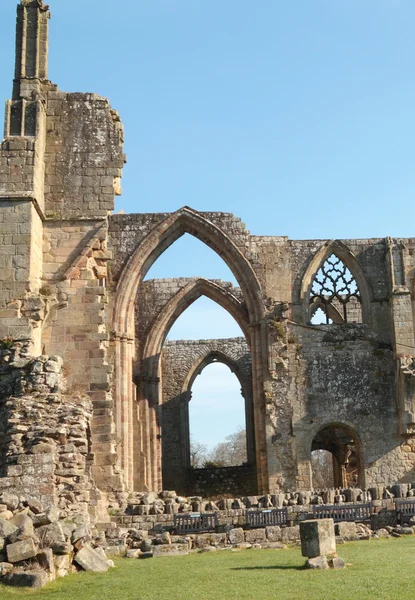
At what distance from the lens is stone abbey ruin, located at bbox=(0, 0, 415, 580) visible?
12.9 meters

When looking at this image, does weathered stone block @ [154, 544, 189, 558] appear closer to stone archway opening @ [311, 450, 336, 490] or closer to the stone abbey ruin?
the stone abbey ruin

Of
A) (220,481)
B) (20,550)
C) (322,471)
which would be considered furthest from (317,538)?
(322,471)

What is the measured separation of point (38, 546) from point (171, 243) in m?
13.8

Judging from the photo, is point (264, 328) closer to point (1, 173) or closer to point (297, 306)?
point (297, 306)

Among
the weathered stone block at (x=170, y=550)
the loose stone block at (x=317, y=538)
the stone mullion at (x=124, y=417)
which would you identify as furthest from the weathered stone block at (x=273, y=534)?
the stone mullion at (x=124, y=417)

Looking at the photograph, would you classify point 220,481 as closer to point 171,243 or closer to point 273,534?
point 171,243

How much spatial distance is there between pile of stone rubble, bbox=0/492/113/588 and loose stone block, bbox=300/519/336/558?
2055mm

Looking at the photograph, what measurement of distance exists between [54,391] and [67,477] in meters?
1.31

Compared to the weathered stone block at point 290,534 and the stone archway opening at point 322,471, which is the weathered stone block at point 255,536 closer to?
the weathered stone block at point 290,534

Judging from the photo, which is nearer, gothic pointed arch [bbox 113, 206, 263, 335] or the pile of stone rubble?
the pile of stone rubble

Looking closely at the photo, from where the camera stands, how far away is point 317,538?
882 centimetres

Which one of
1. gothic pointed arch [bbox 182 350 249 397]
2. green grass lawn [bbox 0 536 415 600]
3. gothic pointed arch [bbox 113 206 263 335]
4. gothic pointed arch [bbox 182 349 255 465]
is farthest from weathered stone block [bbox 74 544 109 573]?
gothic pointed arch [bbox 182 350 249 397]

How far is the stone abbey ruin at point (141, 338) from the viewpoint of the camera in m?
12.9

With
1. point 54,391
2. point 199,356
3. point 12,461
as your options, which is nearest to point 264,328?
point 199,356
